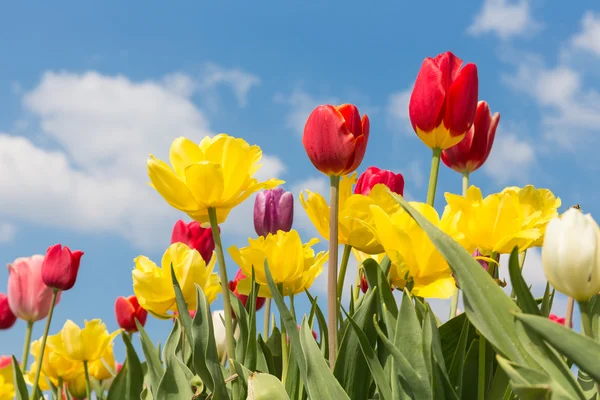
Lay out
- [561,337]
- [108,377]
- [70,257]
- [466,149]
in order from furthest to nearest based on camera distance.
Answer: [108,377] < [70,257] < [466,149] < [561,337]

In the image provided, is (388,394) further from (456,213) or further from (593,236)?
(593,236)

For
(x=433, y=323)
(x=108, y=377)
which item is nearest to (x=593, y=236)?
(x=433, y=323)

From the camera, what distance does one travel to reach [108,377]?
332cm

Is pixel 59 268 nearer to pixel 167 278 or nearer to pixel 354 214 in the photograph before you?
pixel 167 278

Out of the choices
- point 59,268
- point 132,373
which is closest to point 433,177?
point 132,373

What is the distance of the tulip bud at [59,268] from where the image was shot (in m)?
2.55

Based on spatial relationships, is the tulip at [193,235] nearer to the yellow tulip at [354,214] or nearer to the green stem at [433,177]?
the yellow tulip at [354,214]

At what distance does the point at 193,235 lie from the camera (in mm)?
2189

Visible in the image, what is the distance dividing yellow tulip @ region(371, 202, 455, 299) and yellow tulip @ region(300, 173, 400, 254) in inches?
7.4

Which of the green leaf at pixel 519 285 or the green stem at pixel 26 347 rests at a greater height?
the green stem at pixel 26 347

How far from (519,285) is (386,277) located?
52 centimetres

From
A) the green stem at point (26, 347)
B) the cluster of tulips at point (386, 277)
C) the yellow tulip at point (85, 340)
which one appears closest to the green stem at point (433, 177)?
the cluster of tulips at point (386, 277)

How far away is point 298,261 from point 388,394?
500mm

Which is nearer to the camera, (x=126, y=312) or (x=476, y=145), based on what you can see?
(x=476, y=145)
